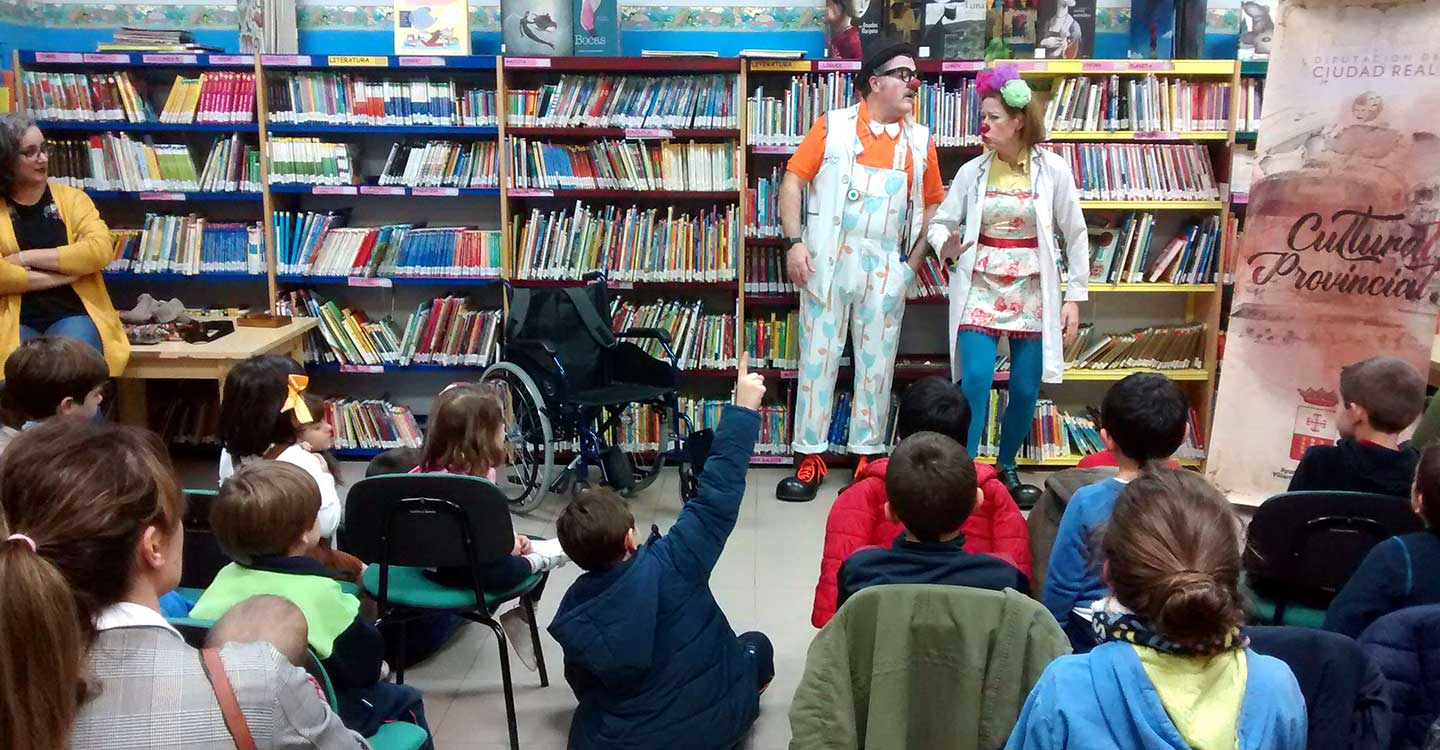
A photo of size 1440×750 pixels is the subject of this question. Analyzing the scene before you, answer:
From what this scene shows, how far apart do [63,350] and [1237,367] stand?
3.74 m

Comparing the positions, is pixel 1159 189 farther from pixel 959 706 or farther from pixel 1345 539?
pixel 959 706

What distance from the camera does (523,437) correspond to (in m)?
4.56

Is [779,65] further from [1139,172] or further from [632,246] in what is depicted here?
[1139,172]

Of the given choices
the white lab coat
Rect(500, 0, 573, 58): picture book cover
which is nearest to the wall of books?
Rect(500, 0, 573, 58): picture book cover

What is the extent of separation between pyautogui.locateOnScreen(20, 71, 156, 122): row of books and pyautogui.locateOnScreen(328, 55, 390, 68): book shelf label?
95 centimetres

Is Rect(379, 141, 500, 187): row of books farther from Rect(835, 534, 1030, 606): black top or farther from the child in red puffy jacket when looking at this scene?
Rect(835, 534, 1030, 606): black top

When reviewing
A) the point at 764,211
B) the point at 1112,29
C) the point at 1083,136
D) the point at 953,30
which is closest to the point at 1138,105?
the point at 1083,136

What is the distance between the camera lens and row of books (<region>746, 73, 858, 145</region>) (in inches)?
190

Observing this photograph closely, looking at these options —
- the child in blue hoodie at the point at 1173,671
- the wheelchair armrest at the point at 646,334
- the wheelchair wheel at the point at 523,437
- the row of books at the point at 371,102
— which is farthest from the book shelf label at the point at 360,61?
the child in blue hoodie at the point at 1173,671

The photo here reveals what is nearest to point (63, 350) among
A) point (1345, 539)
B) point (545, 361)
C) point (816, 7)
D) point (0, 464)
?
point (0, 464)

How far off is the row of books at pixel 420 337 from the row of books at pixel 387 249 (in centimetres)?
17

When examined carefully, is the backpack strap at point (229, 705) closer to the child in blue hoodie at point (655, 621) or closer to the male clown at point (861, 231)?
→ the child in blue hoodie at point (655, 621)

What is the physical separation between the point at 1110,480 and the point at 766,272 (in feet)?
10.1

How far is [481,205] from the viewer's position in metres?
5.40
